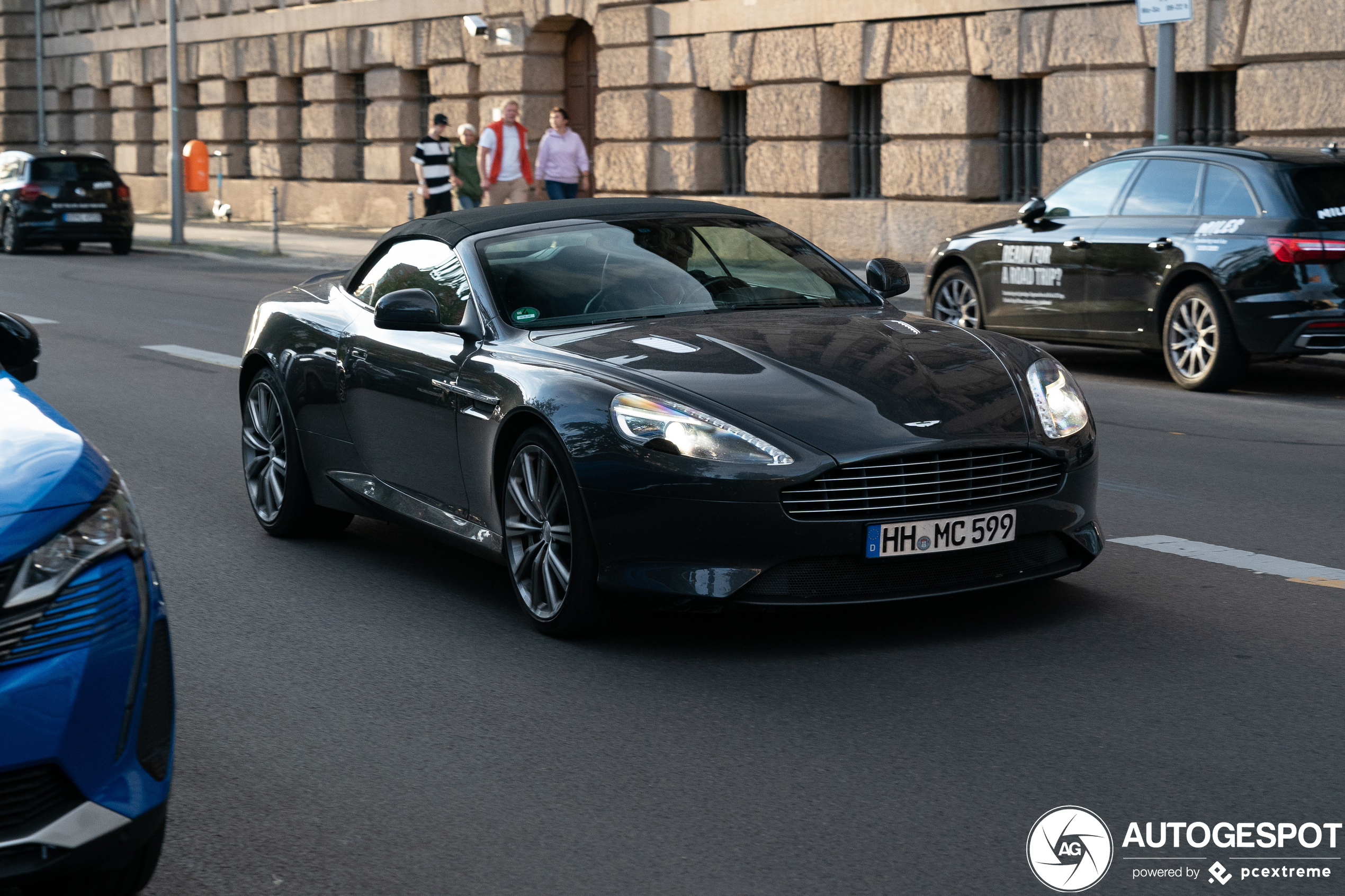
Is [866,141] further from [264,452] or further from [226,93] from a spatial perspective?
[226,93]

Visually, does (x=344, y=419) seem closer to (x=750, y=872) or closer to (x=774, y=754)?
(x=774, y=754)

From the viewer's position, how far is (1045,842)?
3.79 m

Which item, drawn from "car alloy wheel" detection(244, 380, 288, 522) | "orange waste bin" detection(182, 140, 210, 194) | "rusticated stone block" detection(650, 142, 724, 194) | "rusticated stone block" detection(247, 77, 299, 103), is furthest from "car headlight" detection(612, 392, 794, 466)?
"rusticated stone block" detection(247, 77, 299, 103)

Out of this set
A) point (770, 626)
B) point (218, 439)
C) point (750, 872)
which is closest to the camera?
point (750, 872)

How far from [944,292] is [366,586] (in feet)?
26.9

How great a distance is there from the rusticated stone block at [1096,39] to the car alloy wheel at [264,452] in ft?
44.1

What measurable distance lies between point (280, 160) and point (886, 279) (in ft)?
97.8

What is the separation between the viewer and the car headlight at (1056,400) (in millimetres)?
5621

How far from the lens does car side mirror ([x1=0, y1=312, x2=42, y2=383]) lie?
436cm

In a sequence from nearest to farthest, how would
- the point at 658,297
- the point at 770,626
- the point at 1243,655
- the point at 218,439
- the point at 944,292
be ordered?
the point at 1243,655
the point at 770,626
the point at 658,297
the point at 218,439
the point at 944,292

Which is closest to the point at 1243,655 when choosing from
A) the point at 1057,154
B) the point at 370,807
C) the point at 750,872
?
the point at 750,872

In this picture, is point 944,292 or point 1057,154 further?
point 1057,154

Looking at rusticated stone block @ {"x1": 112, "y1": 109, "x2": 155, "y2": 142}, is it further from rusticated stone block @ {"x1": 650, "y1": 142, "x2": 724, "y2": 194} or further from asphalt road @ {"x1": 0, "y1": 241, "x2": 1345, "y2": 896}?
asphalt road @ {"x1": 0, "y1": 241, "x2": 1345, "y2": 896}

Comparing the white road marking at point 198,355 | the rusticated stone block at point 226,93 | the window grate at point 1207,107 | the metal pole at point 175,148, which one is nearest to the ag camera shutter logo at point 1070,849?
the white road marking at point 198,355
